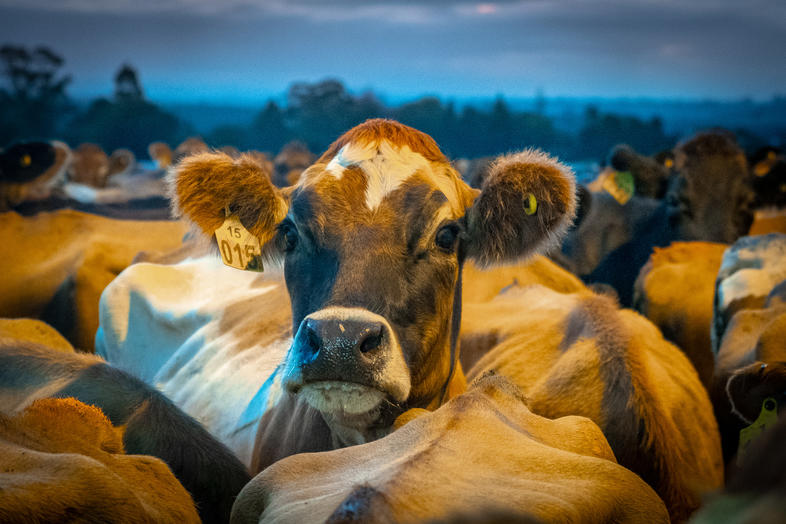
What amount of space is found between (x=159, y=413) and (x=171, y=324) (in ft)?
6.63

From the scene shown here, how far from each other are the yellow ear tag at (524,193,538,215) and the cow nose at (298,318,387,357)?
839mm

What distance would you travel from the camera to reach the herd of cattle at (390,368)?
4.58ft

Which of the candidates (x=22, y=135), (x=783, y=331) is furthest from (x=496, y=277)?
(x=22, y=135)

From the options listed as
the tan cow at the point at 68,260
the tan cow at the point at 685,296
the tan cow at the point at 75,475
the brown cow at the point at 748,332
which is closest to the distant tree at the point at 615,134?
the tan cow at the point at 685,296

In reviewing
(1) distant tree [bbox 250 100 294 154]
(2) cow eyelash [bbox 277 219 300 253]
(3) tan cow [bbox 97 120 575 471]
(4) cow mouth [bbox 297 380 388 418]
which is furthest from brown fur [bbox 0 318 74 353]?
(1) distant tree [bbox 250 100 294 154]

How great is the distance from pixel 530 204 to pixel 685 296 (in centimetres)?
269

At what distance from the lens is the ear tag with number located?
6.18 meters

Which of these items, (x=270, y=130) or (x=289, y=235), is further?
(x=270, y=130)

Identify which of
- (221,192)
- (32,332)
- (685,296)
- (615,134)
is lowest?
(32,332)

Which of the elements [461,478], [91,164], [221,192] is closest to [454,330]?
[221,192]

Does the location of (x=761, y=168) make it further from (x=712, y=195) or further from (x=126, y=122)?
(x=126, y=122)

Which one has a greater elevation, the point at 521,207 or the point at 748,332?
the point at 521,207

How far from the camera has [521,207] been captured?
2.49 metres

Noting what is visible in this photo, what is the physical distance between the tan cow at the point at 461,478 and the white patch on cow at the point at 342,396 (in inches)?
12.9
